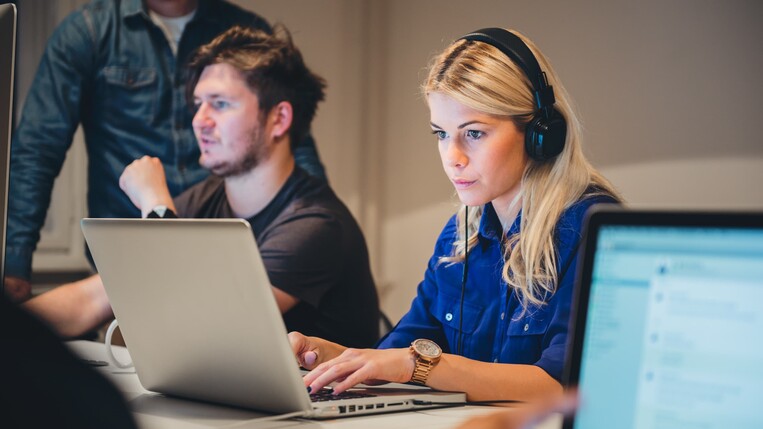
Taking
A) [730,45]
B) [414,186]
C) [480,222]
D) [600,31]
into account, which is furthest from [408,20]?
[480,222]

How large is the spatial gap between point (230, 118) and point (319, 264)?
0.69 meters

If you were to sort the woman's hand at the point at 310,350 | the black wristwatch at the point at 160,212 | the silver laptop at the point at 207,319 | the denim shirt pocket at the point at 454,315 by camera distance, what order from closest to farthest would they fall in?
1. the silver laptop at the point at 207,319
2. the woman's hand at the point at 310,350
3. the denim shirt pocket at the point at 454,315
4. the black wristwatch at the point at 160,212

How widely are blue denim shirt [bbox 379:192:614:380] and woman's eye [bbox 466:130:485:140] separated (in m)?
0.14

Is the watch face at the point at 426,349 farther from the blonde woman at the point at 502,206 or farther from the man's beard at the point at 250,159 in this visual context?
the man's beard at the point at 250,159

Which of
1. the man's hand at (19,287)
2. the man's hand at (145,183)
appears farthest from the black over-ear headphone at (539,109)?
the man's hand at (19,287)

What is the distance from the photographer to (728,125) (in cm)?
216

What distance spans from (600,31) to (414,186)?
2.92 feet

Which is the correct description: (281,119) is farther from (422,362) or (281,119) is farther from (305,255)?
(422,362)

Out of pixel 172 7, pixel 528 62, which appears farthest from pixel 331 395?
pixel 172 7

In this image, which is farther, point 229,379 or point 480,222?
point 480,222

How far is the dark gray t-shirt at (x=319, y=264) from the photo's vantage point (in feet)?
7.00

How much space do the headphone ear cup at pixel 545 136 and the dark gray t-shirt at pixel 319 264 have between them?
84 centimetres

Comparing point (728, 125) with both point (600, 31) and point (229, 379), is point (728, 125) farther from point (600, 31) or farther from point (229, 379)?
point (229, 379)

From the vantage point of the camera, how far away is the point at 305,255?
7.14 feet
